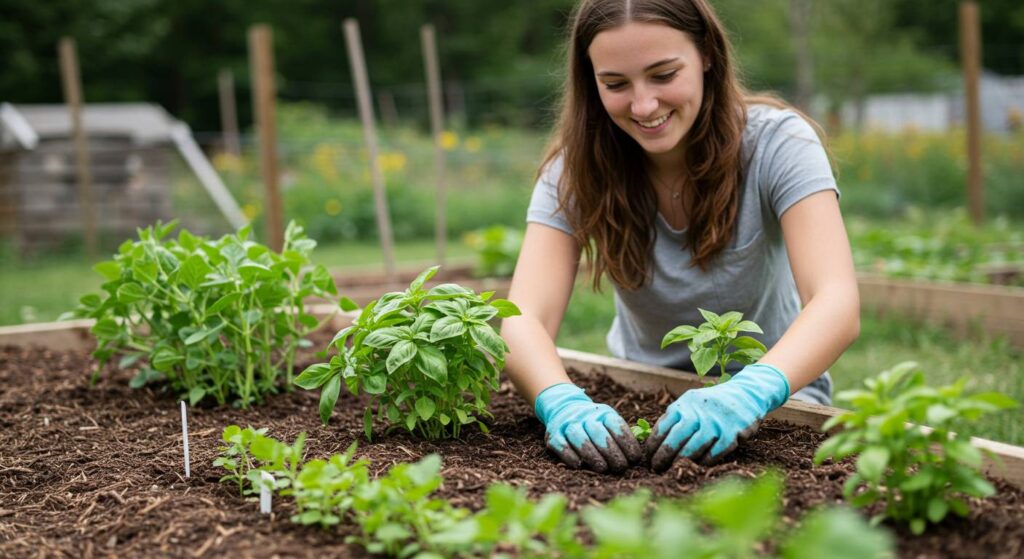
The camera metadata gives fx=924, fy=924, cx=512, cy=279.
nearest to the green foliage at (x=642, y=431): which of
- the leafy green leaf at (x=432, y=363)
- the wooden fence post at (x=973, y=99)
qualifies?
the leafy green leaf at (x=432, y=363)

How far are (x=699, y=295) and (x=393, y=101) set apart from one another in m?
20.6

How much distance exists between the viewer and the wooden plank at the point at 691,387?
1.62 m

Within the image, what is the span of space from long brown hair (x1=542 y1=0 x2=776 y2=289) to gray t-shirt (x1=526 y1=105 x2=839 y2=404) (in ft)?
0.13

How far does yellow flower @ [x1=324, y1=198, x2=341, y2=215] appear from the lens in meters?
9.78

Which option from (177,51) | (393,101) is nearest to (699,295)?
(393,101)

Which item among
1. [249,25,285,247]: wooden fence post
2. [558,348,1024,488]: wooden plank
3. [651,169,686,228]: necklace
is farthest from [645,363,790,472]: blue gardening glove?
[249,25,285,247]: wooden fence post

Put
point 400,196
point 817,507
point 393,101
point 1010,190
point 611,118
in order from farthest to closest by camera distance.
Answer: point 393,101 → point 400,196 → point 1010,190 → point 611,118 → point 817,507

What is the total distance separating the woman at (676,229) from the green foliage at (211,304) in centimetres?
60

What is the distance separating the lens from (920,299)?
4.58 m

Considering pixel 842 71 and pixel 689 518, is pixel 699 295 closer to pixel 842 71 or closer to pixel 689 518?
pixel 689 518

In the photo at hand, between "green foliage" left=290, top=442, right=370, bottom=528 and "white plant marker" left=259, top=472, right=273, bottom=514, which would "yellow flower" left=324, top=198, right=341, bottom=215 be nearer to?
"white plant marker" left=259, top=472, right=273, bottom=514

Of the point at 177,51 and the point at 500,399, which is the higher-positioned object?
the point at 177,51

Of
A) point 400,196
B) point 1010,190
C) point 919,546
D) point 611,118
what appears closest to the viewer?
point 919,546

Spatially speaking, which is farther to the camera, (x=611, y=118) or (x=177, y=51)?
(x=177, y=51)
